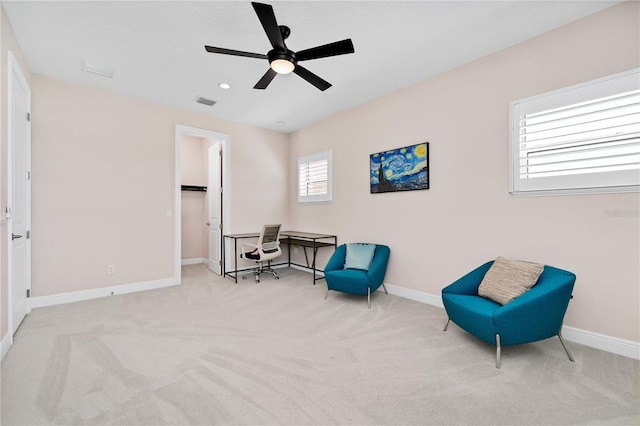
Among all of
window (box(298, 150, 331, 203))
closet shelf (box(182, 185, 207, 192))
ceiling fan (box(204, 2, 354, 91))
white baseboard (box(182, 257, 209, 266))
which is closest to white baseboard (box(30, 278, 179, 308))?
white baseboard (box(182, 257, 209, 266))

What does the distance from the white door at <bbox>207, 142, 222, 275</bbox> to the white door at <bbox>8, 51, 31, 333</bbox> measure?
A: 2479 mm

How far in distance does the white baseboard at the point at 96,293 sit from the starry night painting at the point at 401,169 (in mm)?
3606

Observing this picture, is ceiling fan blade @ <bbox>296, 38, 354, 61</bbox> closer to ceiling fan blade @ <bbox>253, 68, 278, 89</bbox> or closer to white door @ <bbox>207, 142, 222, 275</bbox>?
ceiling fan blade @ <bbox>253, 68, 278, 89</bbox>

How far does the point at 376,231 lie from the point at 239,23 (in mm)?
3065

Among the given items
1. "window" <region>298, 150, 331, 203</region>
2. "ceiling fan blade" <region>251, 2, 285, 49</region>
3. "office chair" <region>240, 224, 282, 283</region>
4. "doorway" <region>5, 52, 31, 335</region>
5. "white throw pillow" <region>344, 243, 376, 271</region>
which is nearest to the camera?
"ceiling fan blade" <region>251, 2, 285, 49</region>

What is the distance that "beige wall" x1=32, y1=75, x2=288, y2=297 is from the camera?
3.51m

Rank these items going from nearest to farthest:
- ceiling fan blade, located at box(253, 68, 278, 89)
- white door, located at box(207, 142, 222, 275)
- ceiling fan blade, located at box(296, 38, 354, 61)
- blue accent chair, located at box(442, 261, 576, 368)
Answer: blue accent chair, located at box(442, 261, 576, 368) < ceiling fan blade, located at box(296, 38, 354, 61) < ceiling fan blade, located at box(253, 68, 278, 89) < white door, located at box(207, 142, 222, 275)

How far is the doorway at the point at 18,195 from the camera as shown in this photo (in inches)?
99.3

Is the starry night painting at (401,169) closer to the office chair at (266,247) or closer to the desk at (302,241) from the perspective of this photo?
the desk at (302,241)

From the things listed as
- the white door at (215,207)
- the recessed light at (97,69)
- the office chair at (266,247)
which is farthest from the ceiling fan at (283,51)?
the white door at (215,207)

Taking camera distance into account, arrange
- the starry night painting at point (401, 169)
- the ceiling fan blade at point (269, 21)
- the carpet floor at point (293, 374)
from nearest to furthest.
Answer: the carpet floor at point (293, 374) < the ceiling fan blade at point (269, 21) < the starry night painting at point (401, 169)

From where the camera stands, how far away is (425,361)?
87.0 inches

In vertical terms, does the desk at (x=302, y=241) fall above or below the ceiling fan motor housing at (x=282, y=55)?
below

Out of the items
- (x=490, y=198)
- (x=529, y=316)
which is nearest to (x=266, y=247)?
(x=490, y=198)
